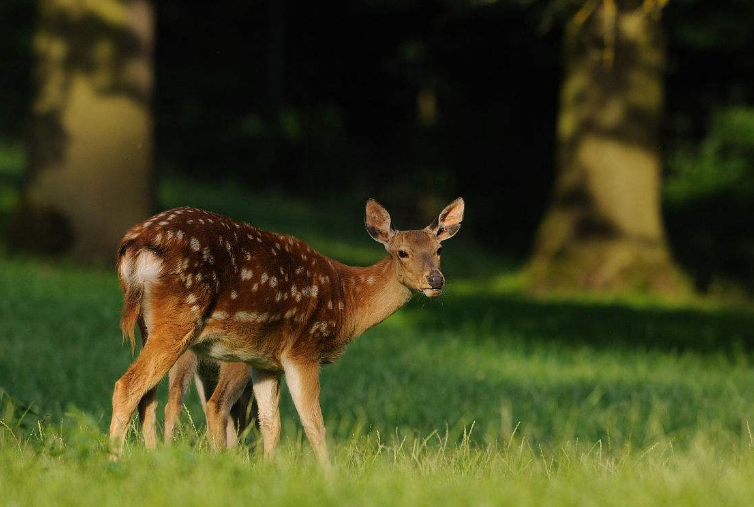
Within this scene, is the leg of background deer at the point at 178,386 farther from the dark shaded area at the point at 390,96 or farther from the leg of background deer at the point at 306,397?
the dark shaded area at the point at 390,96

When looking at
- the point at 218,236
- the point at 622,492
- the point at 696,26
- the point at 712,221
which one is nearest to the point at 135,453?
the point at 218,236

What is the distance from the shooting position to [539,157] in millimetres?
26891

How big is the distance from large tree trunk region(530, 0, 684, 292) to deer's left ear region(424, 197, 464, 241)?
9.66m

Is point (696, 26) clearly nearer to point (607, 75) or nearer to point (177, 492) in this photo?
point (607, 75)

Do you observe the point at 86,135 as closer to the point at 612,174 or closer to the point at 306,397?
the point at 612,174

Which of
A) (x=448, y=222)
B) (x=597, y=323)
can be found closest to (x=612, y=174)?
(x=597, y=323)

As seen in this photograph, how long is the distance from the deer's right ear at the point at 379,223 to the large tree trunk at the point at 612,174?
987 centimetres

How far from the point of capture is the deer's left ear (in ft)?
24.1

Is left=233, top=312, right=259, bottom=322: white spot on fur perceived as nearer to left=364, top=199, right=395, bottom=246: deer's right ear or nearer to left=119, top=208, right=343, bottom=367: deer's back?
left=119, top=208, right=343, bottom=367: deer's back

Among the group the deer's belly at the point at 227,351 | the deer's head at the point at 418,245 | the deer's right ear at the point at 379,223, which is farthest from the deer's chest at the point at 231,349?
the deer's right ear at the point at 379,223

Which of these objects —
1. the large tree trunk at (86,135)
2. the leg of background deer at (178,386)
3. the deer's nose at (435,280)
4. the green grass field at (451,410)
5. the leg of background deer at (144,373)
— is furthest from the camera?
the large tree trunk at (86,135)

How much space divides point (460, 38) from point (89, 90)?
14.5m

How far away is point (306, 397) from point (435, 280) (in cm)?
93

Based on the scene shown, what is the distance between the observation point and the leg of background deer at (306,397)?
6.54 m
